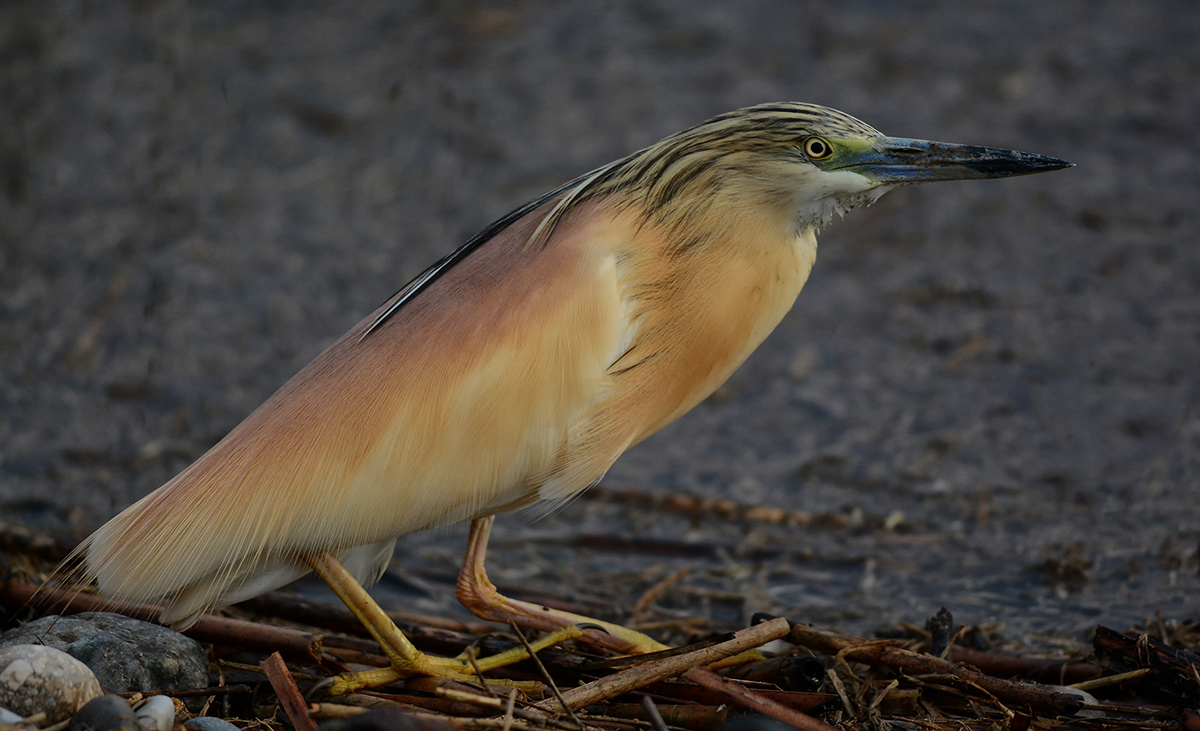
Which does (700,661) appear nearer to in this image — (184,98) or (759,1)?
(184,98)

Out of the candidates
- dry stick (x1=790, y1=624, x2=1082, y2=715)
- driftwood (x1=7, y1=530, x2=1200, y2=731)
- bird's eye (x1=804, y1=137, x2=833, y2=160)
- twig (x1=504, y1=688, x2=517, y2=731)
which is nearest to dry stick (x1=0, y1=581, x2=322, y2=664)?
driftwood (x1=7, y1=530, x2=1200, y2=731)

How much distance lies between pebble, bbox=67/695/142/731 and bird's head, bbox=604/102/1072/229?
1.67 meters

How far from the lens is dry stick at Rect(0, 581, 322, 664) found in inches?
120

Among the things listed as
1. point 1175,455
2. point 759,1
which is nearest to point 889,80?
point 759,1

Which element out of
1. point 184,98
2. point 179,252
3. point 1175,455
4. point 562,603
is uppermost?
point 184,98

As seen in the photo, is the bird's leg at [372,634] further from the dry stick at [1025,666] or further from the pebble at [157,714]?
the dry stick at [1025,666]

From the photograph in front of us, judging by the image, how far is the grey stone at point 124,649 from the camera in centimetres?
278

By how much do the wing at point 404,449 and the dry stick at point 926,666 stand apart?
0.73 m

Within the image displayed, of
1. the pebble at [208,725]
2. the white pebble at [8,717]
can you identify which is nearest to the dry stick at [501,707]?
the pebble at [208,725]

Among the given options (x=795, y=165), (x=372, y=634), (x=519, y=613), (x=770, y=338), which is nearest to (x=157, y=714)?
(x=372, y=634)

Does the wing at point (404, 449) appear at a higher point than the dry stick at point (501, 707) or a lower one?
higher

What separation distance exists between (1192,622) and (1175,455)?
5.47ft

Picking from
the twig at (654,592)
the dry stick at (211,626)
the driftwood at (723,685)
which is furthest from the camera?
the twig at (654,592)

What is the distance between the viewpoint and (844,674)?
2932 mm
